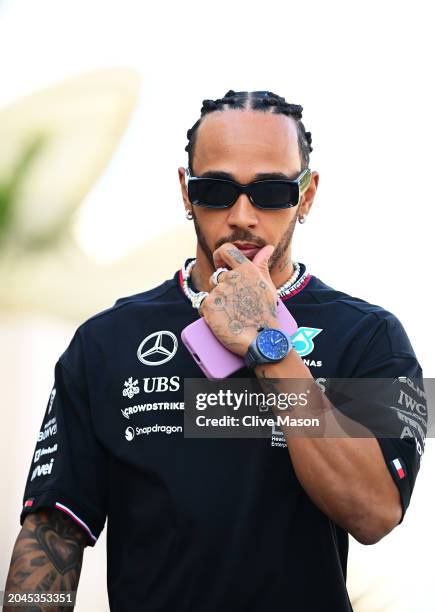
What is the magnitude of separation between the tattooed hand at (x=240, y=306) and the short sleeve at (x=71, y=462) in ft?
1.82

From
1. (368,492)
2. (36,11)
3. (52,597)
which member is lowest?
(52,597)

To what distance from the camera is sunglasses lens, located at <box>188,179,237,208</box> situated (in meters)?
2.76

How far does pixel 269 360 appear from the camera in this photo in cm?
241

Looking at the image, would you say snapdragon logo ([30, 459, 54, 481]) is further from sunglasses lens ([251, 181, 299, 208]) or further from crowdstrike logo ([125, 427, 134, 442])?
sunglasses lens ([251, 181, 299, 208])

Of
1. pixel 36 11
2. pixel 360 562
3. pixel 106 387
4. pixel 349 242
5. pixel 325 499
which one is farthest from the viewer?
pixel 36 11

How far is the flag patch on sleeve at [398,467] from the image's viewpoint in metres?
2.46

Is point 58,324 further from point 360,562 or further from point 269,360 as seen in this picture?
point 269,360

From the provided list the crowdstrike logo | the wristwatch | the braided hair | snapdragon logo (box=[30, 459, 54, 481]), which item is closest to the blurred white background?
the braided hair

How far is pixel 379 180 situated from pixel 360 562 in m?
1.70

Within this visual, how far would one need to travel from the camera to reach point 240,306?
2.49 metres

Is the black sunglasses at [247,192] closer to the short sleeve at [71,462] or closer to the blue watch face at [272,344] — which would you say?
the blue watch face at [272,344]

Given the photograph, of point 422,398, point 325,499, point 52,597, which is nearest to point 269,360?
point 325,499

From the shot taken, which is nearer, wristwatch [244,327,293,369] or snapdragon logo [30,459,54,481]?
wristwatch [244,327,293,369]

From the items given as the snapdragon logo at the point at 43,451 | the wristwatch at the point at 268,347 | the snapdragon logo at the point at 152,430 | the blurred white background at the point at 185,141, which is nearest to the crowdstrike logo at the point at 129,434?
the snapdragon logo at the point at 152,430
